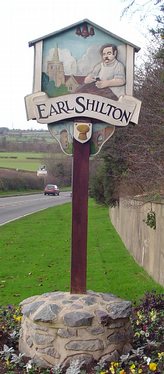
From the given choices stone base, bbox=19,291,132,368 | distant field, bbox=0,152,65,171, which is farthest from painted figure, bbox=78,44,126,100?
distant field, bbox=0,152,65,171

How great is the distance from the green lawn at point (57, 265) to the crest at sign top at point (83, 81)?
3572 mm

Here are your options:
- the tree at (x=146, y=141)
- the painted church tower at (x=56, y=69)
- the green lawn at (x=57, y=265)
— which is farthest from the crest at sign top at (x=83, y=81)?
the green lawn at (x=57, y=265)

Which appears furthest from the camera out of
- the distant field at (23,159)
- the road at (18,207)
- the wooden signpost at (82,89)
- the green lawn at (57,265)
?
the distant field at (23,159)

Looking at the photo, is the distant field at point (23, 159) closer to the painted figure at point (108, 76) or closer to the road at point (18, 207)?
the road at point (18, 207)

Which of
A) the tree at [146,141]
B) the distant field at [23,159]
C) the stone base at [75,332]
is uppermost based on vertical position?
the distant field at [23,159]

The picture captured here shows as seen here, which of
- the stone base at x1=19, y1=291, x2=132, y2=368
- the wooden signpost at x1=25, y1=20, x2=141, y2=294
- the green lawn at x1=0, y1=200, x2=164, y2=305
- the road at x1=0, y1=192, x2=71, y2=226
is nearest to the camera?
the stone base at x1=19, y1=291, x2=132, y2=368

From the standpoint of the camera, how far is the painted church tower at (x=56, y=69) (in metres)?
6.39

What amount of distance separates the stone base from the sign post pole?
432 mm

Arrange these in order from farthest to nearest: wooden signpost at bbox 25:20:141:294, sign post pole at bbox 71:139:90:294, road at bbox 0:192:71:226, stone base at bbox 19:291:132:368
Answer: road at bbox 0:192:71:226, wooden signpost at bbox 25:20:141:294, sign post pole at bbox 71:139:90:294, stone base at bbox 19:291:132:368

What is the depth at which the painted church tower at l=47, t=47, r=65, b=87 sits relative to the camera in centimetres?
639

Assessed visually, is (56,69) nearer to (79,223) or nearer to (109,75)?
(109,75)

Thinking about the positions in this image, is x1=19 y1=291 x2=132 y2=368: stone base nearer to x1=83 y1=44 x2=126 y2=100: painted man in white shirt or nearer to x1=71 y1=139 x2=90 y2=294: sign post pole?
x1=71 y1=139 x2=90 y2=294: sign post pole

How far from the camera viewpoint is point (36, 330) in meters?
5.62

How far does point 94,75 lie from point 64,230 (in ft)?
47.4
